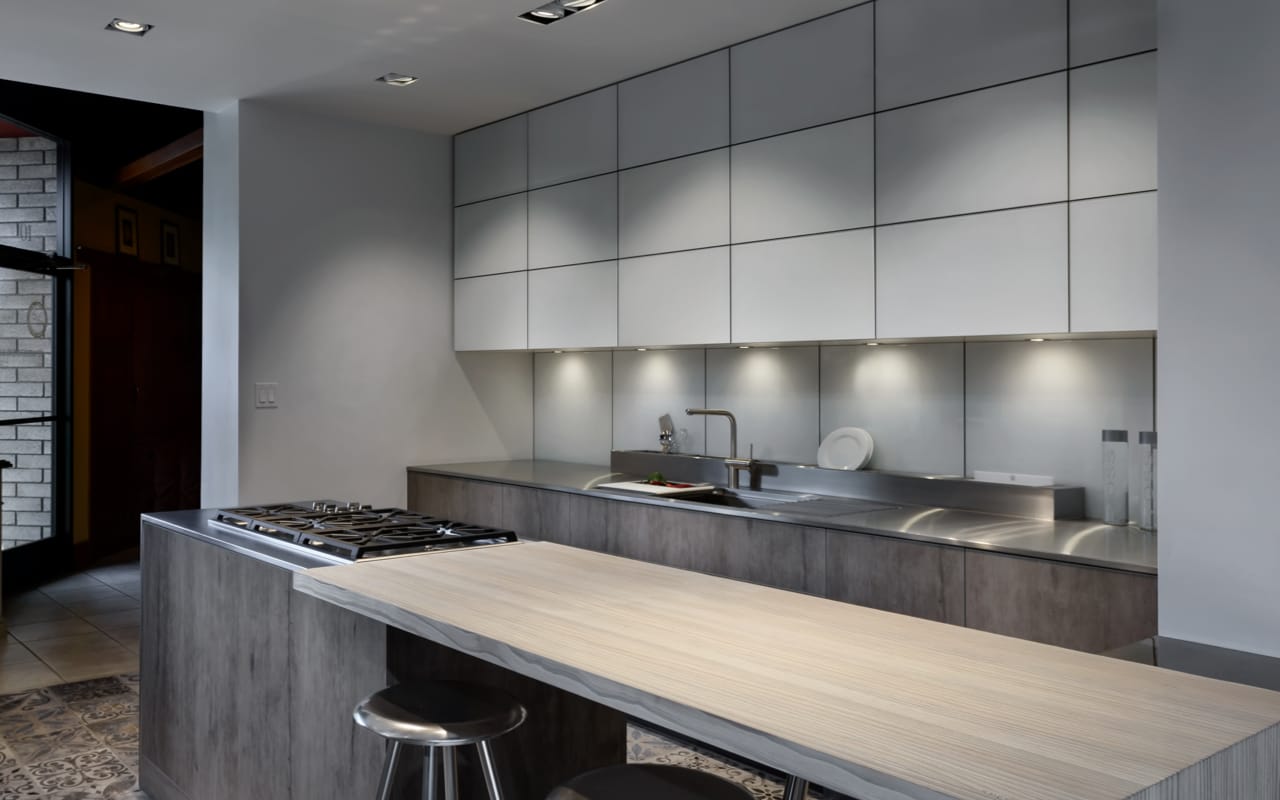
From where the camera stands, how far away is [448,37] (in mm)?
3834

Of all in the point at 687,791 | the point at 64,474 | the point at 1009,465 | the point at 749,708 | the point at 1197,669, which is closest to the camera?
the point at 749,708

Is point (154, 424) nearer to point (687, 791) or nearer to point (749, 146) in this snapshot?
point (749, 146)

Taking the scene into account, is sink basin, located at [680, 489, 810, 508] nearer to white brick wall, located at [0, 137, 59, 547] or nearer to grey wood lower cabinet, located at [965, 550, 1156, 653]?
grey wood lower cabinet, located at [965, 550, 1156, 653]

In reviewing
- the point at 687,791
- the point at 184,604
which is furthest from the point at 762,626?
the point at 184,604

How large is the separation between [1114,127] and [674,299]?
1867 mm

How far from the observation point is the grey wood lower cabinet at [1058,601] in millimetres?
2469

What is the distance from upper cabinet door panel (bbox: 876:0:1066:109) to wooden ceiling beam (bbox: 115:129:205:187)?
4.07 meters

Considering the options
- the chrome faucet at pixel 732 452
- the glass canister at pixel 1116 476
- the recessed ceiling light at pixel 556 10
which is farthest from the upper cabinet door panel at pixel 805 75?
the glass canister at pixel 1116 476

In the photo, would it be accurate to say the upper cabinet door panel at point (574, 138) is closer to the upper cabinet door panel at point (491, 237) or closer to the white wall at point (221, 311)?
the upper cabinet door panel at point (491, 237)

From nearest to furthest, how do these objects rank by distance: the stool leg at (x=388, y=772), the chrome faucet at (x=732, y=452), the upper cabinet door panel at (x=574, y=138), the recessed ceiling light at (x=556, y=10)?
1. the stool leg at (x=388, y=772)
2. the recessed ceiling light at (x=556, y=10)
3. the chrome faucet at (x=732, y=452)
4. the upper cabinet door panel at (x=574, y=138)

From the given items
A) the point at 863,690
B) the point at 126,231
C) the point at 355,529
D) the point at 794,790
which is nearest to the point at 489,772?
the point at 794,790

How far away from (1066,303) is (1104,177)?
37 centimetres

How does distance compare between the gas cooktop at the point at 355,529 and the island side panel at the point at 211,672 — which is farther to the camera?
the island side panel at the point at 211,672

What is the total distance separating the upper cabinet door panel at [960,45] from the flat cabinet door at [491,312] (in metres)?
2.25
